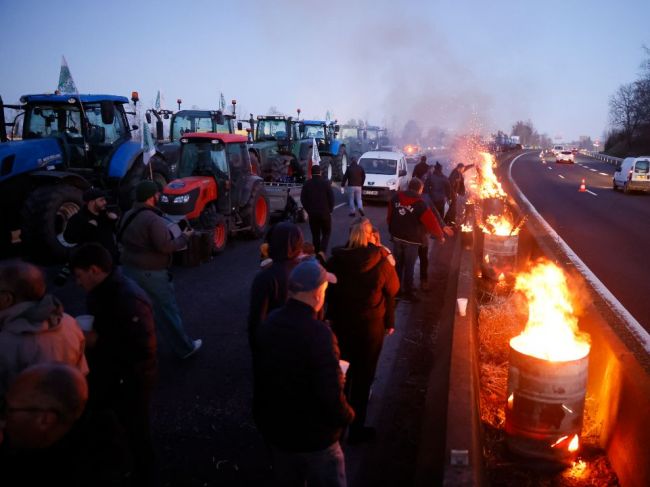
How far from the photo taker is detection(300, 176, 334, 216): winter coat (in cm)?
985

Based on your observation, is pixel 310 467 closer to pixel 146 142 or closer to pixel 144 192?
pixel 144 192

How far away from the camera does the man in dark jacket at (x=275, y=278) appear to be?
13.9 ft

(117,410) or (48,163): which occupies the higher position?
(48,163)

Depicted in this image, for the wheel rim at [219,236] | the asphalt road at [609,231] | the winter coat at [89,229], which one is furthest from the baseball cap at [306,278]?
the wheel rim at [219,236]

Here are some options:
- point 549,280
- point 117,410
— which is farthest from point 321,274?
point 549,280

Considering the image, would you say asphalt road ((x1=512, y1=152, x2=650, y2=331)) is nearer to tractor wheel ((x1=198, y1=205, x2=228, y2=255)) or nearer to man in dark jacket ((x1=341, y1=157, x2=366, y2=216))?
man in dark jacket ((x1=341, y1=157, x2=366, y2=216))

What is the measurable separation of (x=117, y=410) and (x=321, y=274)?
68.9 inches

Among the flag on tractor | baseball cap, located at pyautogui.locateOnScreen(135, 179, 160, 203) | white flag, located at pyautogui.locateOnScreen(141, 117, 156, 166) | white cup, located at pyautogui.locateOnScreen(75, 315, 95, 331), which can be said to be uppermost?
the flag on tractor

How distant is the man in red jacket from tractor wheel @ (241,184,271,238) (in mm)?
5066

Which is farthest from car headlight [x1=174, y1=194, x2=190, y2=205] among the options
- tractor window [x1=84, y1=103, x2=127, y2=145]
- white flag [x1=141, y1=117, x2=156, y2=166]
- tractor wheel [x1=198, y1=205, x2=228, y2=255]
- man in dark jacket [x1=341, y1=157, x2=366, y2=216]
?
man in dark jacket [x1=341, y1=157, x2=366, y2=216]

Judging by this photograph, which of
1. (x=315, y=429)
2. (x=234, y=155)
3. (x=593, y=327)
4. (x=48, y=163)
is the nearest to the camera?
(x=315, y=429)

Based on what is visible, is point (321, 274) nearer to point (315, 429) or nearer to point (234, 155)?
point (315, 429)

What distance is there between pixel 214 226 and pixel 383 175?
9.89 m

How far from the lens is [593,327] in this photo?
5.61 m
